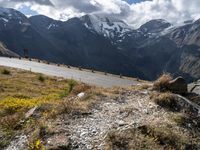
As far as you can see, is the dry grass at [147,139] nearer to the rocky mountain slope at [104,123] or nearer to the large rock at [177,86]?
the rocky mountain slope at [104,123]

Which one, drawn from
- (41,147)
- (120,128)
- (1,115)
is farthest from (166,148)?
(1,115)

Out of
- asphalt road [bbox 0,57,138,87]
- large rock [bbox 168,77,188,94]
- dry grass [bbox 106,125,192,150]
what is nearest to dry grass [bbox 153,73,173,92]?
large rock [bbox 168,77,188,94]

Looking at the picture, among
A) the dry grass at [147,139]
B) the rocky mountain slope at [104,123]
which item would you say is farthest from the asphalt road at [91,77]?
the dry grass at [147,139]

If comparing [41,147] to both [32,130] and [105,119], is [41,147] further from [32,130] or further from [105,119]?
[105,119]

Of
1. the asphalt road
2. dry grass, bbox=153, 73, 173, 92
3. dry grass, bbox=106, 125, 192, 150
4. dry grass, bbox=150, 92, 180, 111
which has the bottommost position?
the asphalt road

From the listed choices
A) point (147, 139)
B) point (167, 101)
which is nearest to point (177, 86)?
point (167, 101)

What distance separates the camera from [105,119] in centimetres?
1496

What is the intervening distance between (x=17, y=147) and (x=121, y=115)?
4.58m

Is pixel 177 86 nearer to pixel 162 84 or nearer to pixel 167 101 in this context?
pixel 162 84

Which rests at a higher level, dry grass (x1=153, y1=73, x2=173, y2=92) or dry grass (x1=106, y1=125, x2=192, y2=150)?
dry grass (x1=153, y1=73, x2=173, y2=92)

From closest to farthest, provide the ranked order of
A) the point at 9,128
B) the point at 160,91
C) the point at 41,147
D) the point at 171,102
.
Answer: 1. the point at 41,147
2. the point at 9,128
3. the point at 171,102
4. the point at 160,91

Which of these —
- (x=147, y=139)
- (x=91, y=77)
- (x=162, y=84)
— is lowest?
(x=91, y=77)

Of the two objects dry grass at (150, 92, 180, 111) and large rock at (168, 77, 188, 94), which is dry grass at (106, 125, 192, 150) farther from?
large rock at (168, 77, 188, 94)

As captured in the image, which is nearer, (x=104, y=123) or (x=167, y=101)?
(x=104, y=123)
